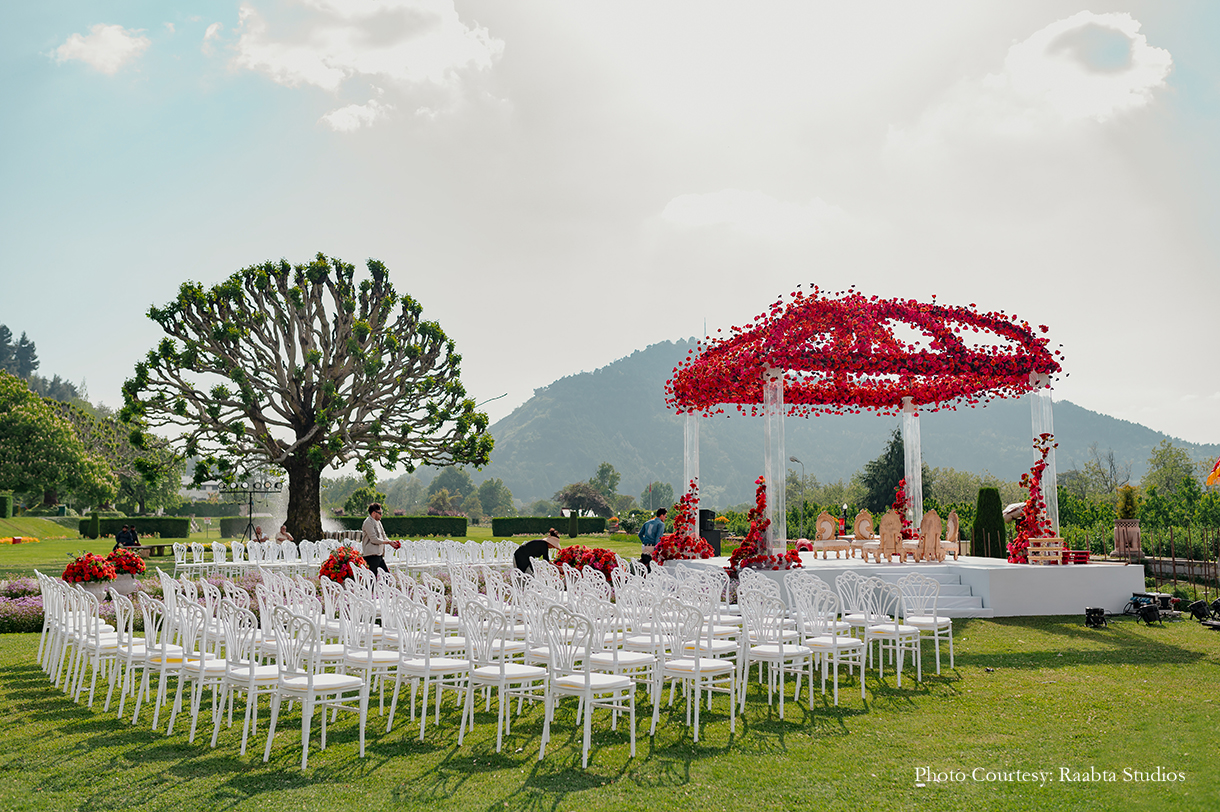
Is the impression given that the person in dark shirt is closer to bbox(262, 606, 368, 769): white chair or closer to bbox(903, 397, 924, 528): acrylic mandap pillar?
bbox(262, 606, 368, 769): white chair

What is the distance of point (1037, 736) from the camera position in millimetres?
6215

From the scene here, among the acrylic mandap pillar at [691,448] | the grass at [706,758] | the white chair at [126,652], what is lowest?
the grass at [706,758]

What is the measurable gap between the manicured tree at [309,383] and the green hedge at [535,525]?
17087 mm

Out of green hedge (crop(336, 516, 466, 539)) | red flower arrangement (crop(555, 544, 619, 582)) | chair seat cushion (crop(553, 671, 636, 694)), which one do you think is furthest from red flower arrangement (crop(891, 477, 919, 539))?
green hedge (crop(336, 516, 466, 539))

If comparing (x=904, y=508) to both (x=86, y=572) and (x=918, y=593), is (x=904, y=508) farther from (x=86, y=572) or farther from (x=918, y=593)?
(x=86, y=572)

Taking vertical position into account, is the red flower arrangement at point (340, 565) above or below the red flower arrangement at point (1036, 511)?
below

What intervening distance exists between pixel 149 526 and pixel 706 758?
121 feet

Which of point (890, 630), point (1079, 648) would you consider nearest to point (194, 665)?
point (890, 630)

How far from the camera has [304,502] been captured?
2222 cm

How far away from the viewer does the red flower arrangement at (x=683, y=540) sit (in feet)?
52.2

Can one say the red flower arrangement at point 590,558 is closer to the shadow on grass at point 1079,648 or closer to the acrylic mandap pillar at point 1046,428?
the shadow on grass at point 1079,648

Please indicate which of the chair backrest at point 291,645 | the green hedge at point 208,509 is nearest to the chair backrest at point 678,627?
the chair backrest at point 291,645

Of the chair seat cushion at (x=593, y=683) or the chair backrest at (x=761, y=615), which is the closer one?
the chair seat cushion at (x=593, y=683)

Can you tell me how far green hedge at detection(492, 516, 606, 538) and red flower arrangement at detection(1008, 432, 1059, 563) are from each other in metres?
26.4
